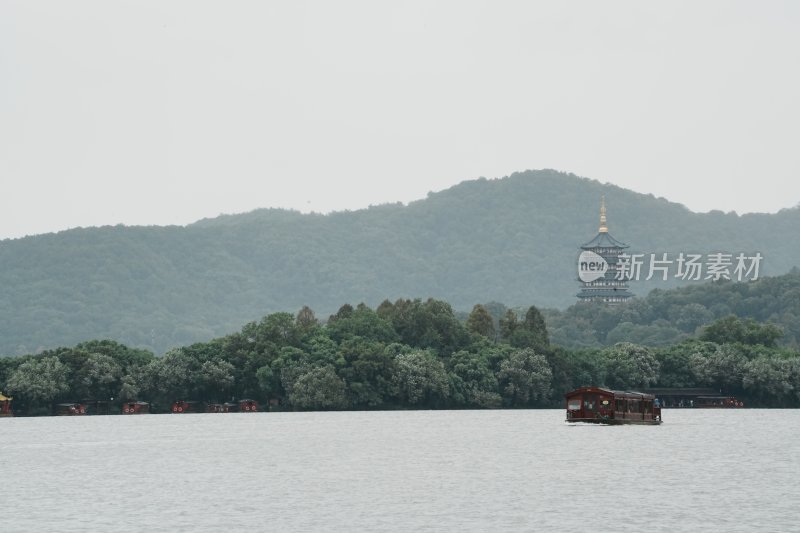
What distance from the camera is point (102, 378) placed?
184 m

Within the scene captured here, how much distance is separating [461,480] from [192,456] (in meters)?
29.6

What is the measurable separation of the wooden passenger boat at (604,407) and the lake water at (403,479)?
370cm

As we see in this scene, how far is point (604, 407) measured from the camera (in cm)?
15550

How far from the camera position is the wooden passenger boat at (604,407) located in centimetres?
15438

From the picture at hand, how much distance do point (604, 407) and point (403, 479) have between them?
71.4 m

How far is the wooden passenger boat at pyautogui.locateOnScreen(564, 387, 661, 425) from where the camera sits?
154375mm

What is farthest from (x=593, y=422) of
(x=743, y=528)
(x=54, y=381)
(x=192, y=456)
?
(x=743, y=528)

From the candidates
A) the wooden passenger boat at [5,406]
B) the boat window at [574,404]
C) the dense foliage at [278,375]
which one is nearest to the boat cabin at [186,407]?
the dense foliage at [278,375]

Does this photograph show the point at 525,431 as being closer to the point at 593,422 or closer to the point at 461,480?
the point at 593,422

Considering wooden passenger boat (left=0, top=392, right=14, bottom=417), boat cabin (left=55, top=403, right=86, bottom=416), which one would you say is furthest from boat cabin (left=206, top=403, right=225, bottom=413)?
wooden passenger boat (left=0, top=392, right=14, bottom=417)

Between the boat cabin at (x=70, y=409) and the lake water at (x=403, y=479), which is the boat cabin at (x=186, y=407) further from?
the lake water at (x=403, y=479)

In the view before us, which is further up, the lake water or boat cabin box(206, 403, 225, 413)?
boat cabin box(206, 403, 225, 413)

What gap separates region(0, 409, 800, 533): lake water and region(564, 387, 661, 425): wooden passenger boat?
3.70 meters

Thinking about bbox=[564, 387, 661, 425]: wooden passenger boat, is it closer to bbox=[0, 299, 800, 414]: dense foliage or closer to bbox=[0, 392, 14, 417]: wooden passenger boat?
bbox=[0, 299, 800, 414]: dense foliage
